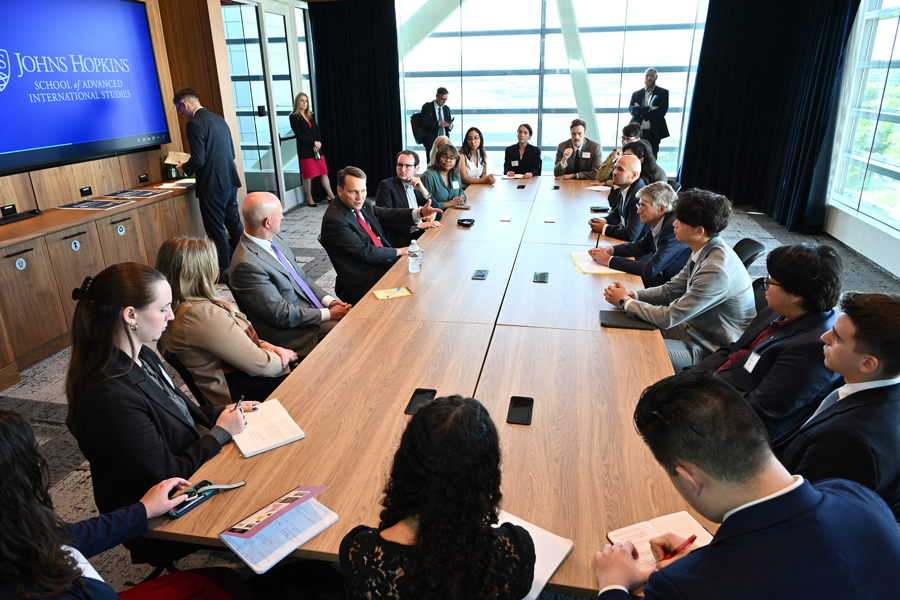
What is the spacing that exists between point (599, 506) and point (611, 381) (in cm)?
74

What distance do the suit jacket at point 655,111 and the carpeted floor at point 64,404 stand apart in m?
1.82

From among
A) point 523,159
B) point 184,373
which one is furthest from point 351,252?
point 523,159

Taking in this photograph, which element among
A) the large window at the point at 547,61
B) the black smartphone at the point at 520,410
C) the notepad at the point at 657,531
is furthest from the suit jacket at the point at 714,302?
the large window at the point at 547,61

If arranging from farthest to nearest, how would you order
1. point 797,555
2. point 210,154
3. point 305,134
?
point 305,134, point 210,154, point 797,555

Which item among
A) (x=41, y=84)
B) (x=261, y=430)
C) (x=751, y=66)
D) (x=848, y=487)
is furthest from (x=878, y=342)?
(x=751, y=66)

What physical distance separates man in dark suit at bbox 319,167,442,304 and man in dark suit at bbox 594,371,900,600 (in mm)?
2850

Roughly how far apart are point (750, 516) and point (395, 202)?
4.04 m

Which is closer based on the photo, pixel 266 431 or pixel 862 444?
pixel 862 444

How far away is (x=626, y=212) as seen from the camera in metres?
4.51

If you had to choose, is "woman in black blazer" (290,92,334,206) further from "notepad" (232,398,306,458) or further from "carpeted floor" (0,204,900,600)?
"notepad" (232,398,306,458)

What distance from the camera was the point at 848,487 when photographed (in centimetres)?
122

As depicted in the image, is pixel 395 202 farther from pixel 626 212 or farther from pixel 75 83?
pixel 75 83

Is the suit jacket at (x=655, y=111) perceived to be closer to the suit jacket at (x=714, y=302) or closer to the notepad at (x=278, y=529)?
the suit jacket at (x=714, y=302)

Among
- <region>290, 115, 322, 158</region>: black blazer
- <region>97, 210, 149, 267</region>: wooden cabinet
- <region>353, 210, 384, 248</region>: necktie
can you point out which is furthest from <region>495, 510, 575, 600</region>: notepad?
<region>290, 115, 322, 158</region>: black blazer
